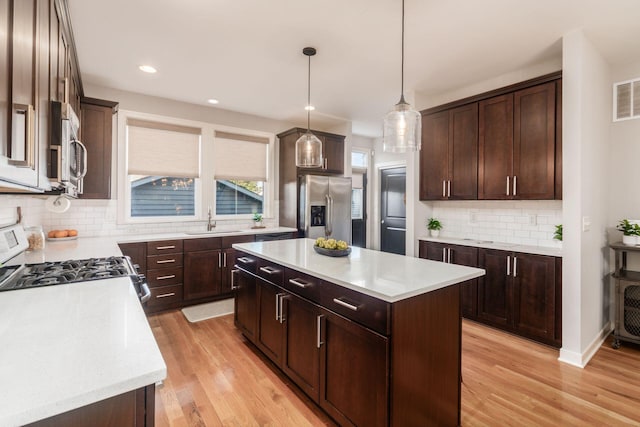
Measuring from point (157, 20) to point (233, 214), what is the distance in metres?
2.93

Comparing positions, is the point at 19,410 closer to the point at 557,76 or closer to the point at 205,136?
the point at 557,76

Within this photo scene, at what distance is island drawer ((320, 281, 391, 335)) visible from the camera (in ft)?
4.95

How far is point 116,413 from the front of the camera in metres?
0.77

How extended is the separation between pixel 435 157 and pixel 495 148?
2.41 feet

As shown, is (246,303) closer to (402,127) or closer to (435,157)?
(402,127)

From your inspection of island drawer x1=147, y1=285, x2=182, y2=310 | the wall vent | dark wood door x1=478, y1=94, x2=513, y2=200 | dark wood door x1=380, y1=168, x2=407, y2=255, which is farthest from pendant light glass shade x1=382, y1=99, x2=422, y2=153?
dark wood door x1=380, y1=168, x2=407, y2=255

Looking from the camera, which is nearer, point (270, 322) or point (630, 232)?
point (270, 322)

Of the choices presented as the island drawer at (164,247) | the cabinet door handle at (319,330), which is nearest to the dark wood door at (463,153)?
the cabinet door handle at (319,330)

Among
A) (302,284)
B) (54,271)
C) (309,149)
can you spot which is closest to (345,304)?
(302,284)

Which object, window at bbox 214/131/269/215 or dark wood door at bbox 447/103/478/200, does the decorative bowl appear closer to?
dark wood door at bbox 447/103/478/200

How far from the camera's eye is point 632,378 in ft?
7.86

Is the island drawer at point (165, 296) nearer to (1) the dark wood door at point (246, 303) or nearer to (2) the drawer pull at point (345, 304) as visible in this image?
(1) the dark wood door at point (246, 303)

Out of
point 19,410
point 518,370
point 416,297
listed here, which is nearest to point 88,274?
point 19,410

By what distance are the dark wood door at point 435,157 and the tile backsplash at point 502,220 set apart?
35 centimetres
